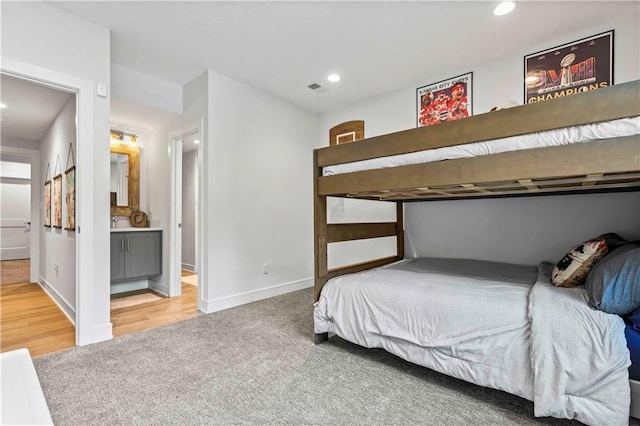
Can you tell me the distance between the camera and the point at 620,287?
1.29 meters

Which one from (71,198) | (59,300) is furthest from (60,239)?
(71,198)


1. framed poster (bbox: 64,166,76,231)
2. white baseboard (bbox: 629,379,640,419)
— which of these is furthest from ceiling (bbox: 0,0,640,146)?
white baseboard (bbox: 629,379,640,419)

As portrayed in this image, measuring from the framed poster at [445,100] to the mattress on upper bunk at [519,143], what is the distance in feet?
4.37

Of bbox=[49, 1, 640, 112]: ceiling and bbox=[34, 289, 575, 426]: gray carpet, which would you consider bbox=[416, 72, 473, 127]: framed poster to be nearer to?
bbox=[49, 1, 640, 112]: ceiling

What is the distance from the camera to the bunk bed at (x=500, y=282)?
1253 millimetres

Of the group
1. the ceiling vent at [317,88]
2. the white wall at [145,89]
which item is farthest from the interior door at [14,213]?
the ceiling vent at [317,88]

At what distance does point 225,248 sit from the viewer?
3154 mm

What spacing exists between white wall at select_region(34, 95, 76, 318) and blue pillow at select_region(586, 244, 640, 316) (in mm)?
3776

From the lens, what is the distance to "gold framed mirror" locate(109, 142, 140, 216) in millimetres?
4020

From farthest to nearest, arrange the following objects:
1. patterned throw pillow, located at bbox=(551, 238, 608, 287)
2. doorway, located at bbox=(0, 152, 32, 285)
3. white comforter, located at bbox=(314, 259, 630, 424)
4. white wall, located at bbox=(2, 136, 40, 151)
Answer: doorway, located at bbox=(0, 152, 32, 285), white wall, located at bbox=(2, 136, 40, 151), patterned throw pillow, located at bbox=(551, 238, 608, 287), white comforter, located at bbox=(314, 259, 630, 424)

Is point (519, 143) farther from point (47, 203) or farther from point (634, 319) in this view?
point (47, 203)

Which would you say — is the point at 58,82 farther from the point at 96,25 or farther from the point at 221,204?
the point at 221,204

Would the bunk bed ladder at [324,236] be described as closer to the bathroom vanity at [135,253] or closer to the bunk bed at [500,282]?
the bunk bed at [500,282]

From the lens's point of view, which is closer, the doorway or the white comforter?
the white comforter
